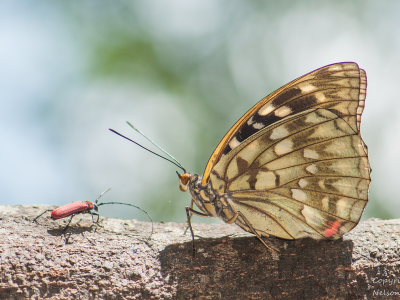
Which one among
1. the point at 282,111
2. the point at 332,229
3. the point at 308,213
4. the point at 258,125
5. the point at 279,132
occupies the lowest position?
the point at 332,229

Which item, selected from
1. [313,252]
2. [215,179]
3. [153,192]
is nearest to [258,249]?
[313,252]

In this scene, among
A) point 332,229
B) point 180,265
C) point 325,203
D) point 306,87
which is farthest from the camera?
point 306,87

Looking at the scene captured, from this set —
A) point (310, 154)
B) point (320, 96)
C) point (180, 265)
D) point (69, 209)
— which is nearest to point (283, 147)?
point (310, 154)

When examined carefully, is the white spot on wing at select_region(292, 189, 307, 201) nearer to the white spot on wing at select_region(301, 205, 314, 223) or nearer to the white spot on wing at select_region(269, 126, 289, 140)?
the white spot on wing at select_region(301, 205, 314, 223)

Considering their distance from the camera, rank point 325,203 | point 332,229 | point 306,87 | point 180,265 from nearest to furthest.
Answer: point 180,265 < point 332,229 < point 325,203 < point 306,87

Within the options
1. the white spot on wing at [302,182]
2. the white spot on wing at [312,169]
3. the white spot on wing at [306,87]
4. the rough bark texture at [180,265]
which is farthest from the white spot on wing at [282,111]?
the rough bark texture at [180,265]

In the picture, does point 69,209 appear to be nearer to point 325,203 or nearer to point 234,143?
point 234,143

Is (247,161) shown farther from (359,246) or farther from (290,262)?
(359,246)
